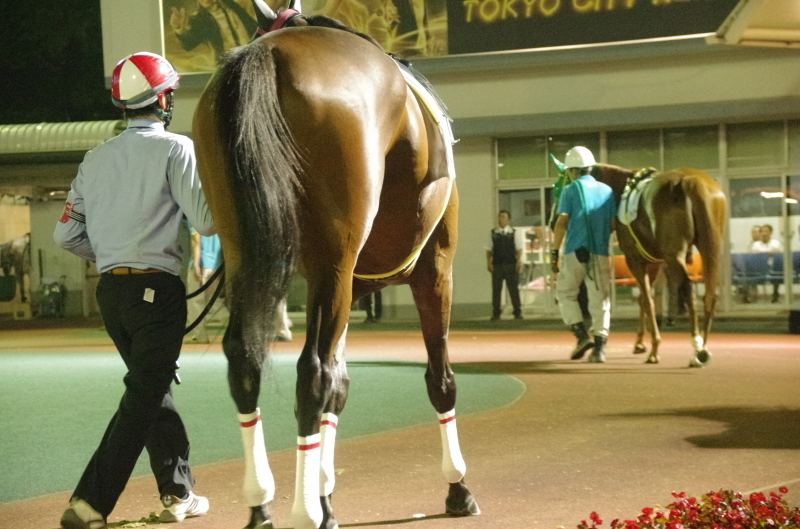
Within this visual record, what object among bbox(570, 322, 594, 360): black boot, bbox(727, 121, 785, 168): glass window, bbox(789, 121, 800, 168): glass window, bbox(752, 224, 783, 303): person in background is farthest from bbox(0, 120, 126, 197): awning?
bbox(789, 121, 800, 168): glass window

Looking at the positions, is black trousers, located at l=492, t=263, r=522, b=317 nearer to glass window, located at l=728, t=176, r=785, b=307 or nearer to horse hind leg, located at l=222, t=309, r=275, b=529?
glass window, located at l=728, t=176, r=785, b=307

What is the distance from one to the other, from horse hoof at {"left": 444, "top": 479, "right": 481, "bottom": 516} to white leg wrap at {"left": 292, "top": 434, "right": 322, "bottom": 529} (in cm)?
97

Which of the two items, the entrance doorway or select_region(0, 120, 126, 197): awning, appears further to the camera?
select_region(0, 120, 126, 197): awning

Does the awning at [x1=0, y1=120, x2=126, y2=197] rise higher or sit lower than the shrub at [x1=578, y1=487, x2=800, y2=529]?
higher

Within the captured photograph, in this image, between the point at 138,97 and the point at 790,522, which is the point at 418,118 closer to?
the point at 138,97

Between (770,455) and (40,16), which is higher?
(40,16)

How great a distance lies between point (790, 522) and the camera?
335cm

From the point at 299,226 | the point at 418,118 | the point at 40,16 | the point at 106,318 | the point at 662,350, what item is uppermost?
the point at 40,16

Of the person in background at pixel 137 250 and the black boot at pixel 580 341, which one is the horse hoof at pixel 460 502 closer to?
the person in background at pixel 137 250

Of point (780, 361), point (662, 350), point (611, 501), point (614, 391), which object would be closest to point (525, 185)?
point (662, 350)

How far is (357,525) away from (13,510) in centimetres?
165

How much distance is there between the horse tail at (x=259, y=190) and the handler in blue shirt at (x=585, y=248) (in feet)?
25.5

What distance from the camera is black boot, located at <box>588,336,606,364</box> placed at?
35.0 feet

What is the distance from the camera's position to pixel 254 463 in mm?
3615
